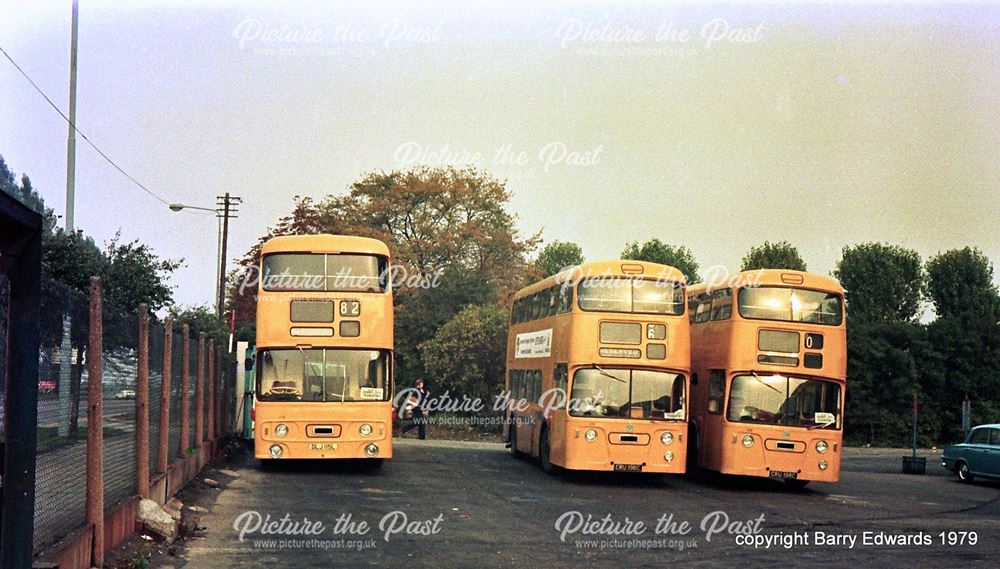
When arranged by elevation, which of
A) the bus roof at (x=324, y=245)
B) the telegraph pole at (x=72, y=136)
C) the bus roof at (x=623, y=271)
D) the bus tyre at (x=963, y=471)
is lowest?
the bus tyre at (x=963, y=471)

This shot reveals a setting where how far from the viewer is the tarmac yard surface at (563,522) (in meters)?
12.4

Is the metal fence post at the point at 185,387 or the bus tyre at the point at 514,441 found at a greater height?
the metal fence post at the point at 185,387

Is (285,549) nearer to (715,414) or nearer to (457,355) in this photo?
(715,414)

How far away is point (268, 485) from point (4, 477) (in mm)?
15027

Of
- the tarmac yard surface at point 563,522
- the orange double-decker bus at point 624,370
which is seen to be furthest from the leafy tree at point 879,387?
the orange double-decker bus at point 624,370

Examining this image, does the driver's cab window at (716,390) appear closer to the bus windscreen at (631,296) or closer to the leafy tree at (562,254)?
the bus windscreen at (631,296)

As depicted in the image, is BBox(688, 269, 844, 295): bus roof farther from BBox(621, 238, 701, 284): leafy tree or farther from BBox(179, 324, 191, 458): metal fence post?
BBox(621, 238, 701, 284): leafy tree

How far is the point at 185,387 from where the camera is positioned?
685 inches

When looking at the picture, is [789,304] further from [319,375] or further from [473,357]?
[473,357]

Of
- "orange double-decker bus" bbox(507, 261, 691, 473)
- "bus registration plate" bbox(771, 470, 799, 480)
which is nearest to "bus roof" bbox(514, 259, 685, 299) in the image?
"orange double-decker bus" bbox(507, 261, 691, 473)

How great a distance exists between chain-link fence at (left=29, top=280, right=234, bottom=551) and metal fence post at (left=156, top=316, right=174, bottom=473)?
1.64 feet

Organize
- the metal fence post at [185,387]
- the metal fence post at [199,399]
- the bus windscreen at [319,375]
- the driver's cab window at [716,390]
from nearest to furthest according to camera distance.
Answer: the metal fence post at [185,387] < the metal fence post at [199,399] < the bus windscreen at [319,375] < the driver's cab window at [716,390]

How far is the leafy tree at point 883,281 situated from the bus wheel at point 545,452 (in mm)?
51259

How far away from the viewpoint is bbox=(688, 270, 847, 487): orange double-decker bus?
2197cm
